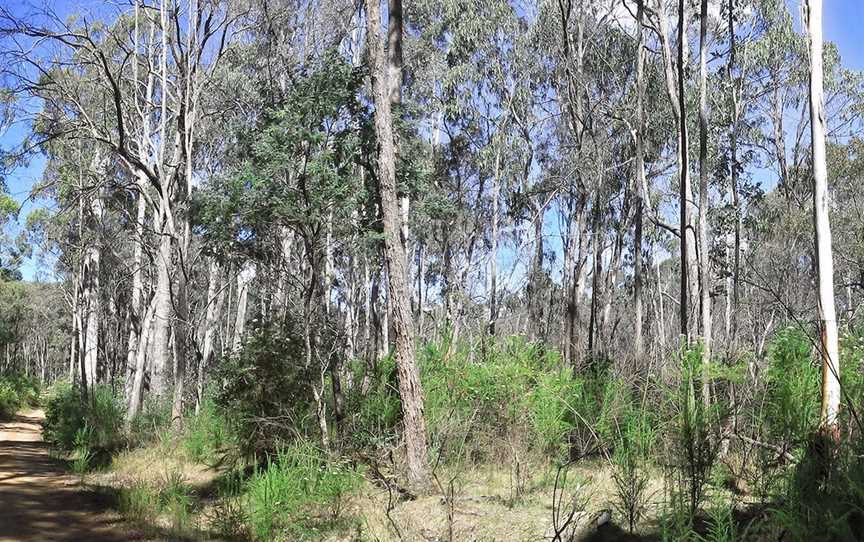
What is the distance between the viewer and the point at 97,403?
12.1m

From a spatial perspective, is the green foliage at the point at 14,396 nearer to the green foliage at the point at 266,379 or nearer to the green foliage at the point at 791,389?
the green foliage at the point at 266,379

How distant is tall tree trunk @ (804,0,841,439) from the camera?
4988 millimetres

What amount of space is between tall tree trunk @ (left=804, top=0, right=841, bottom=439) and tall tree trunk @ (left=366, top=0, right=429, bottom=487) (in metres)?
3.49

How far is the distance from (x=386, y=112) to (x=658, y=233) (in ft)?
74.5

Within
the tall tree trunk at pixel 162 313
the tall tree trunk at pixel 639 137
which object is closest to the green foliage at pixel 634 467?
the tall tree trunk at pixel 639 137

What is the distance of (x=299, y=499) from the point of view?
6012mm

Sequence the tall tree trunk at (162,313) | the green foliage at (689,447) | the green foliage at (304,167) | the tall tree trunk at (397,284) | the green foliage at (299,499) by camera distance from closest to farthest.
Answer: the green foliage at (689,447) < the green foliage at (299,499) < the tall tree trunk at (397,284) < the green foliage at (304,167) < the tall tree trunk at (162,313)

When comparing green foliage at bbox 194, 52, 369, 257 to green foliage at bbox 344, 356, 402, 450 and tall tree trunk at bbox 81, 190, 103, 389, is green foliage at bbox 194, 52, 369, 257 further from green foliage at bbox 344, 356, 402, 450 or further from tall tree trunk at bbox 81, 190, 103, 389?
tall tree trunk at bbox 81, 190, 103, 389

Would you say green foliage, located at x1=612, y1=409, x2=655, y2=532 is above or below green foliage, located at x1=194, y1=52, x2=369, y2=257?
below

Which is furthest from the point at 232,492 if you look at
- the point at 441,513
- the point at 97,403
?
the point at 97,403

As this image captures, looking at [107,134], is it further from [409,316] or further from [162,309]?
[409,316]

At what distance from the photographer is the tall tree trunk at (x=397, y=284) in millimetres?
6508

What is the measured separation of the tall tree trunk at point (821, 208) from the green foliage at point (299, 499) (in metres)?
4.07

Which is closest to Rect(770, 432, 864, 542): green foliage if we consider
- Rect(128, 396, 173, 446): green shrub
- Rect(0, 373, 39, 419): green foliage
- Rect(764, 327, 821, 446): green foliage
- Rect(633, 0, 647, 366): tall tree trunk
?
Rect(764, 327, 821, 446): green foliage
